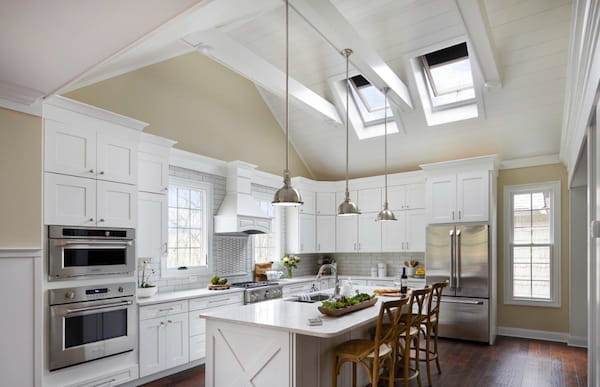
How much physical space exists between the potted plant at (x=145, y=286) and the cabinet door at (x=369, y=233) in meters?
4.03

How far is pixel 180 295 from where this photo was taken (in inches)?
191

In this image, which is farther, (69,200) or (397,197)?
(397,197)

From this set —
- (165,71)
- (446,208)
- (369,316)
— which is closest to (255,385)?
(369,316)

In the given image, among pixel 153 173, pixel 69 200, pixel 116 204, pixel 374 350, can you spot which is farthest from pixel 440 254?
pixel 69 200

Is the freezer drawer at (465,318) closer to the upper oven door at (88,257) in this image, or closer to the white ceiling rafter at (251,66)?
the white ceiling rafter at (251,66)

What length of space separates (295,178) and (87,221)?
430cm

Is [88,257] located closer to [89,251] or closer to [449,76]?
[89,251]

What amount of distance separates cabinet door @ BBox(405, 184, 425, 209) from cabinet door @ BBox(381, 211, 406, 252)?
216 millimetres

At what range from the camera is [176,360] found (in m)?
4.61

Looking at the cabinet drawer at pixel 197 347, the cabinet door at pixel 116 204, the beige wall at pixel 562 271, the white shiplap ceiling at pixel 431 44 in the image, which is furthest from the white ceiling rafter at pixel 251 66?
the cabinet drawer at pixel 197 347

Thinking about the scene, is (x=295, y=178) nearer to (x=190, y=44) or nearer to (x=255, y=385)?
(x=190, y=44)

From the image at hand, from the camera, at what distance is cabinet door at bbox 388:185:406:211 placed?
725 cm

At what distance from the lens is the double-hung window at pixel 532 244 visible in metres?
6.20

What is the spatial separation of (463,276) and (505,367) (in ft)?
5.00
